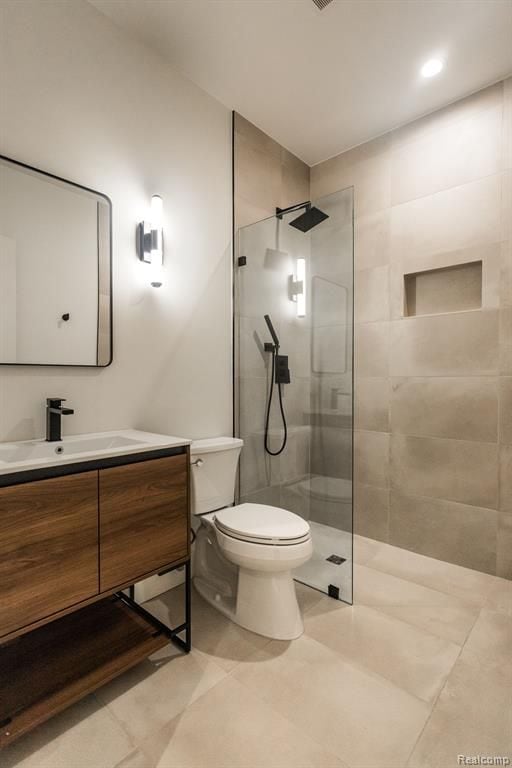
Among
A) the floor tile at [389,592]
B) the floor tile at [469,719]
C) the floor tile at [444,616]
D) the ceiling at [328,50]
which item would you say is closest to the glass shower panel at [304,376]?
the floor tile at [389,592]

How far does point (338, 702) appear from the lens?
1393mm

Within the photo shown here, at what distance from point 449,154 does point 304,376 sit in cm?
164

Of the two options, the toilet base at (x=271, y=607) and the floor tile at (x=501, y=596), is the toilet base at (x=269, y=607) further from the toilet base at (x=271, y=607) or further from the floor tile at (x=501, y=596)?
the floor tile at (x=501, y=596)

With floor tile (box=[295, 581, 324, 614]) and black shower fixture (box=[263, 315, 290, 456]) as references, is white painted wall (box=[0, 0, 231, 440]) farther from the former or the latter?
floor tile (box=[295, 581, 324, 614])

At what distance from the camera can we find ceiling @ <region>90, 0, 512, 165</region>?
1792 mm

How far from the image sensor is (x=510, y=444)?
2.22 m

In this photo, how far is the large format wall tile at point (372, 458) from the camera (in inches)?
107

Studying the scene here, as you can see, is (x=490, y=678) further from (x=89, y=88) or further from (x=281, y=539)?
(x=89, y=88)

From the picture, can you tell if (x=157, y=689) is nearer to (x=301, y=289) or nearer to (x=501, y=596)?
(x=501, y=596)

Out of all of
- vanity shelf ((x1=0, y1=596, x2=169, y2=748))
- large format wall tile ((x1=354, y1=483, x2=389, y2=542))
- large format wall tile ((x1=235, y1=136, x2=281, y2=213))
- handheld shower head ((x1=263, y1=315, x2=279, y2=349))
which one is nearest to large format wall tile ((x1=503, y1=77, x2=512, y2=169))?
large format wall tile ((x1=235, y1=136, x2=281, y2=213))

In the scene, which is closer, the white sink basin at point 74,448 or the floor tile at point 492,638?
the white sink basin at point 74,448

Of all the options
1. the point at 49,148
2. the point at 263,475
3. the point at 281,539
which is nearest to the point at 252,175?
the point at 49,148

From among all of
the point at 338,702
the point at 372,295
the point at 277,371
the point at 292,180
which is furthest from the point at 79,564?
the point at 292,180

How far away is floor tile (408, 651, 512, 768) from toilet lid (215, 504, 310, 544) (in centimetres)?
74
